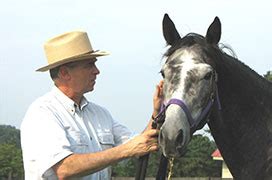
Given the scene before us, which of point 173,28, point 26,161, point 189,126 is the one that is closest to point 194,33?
point 173,28

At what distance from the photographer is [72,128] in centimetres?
405

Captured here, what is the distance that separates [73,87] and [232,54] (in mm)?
1417

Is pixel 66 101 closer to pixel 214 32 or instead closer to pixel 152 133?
pixel 152 133

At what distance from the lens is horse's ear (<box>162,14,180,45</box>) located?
4.32 metres

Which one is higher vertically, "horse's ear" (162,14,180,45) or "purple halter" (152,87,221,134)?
"horse's ear" (162,14,180,45)

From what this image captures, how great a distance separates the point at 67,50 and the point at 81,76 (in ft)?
0.77

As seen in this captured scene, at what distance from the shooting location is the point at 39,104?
13.2ft

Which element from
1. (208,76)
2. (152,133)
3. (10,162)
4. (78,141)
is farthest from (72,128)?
(10,162)

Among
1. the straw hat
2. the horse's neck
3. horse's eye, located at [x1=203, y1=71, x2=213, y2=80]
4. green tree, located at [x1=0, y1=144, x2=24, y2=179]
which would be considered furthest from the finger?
green tree, located at [x1=0, y1=144, x2=24, y2=179]

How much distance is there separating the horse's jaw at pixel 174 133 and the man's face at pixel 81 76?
809mm

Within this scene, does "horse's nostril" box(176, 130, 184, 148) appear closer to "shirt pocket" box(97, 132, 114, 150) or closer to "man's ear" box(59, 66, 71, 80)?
"shirt pocket" box(97, 132, 114, 150)

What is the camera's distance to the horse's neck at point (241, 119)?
417cm

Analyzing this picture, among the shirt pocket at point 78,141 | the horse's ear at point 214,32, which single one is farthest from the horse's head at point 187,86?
the shirt pocket at point 78,141

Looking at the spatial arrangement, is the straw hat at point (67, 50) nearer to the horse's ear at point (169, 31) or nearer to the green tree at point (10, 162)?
the horse's ear at point (169, 31)
